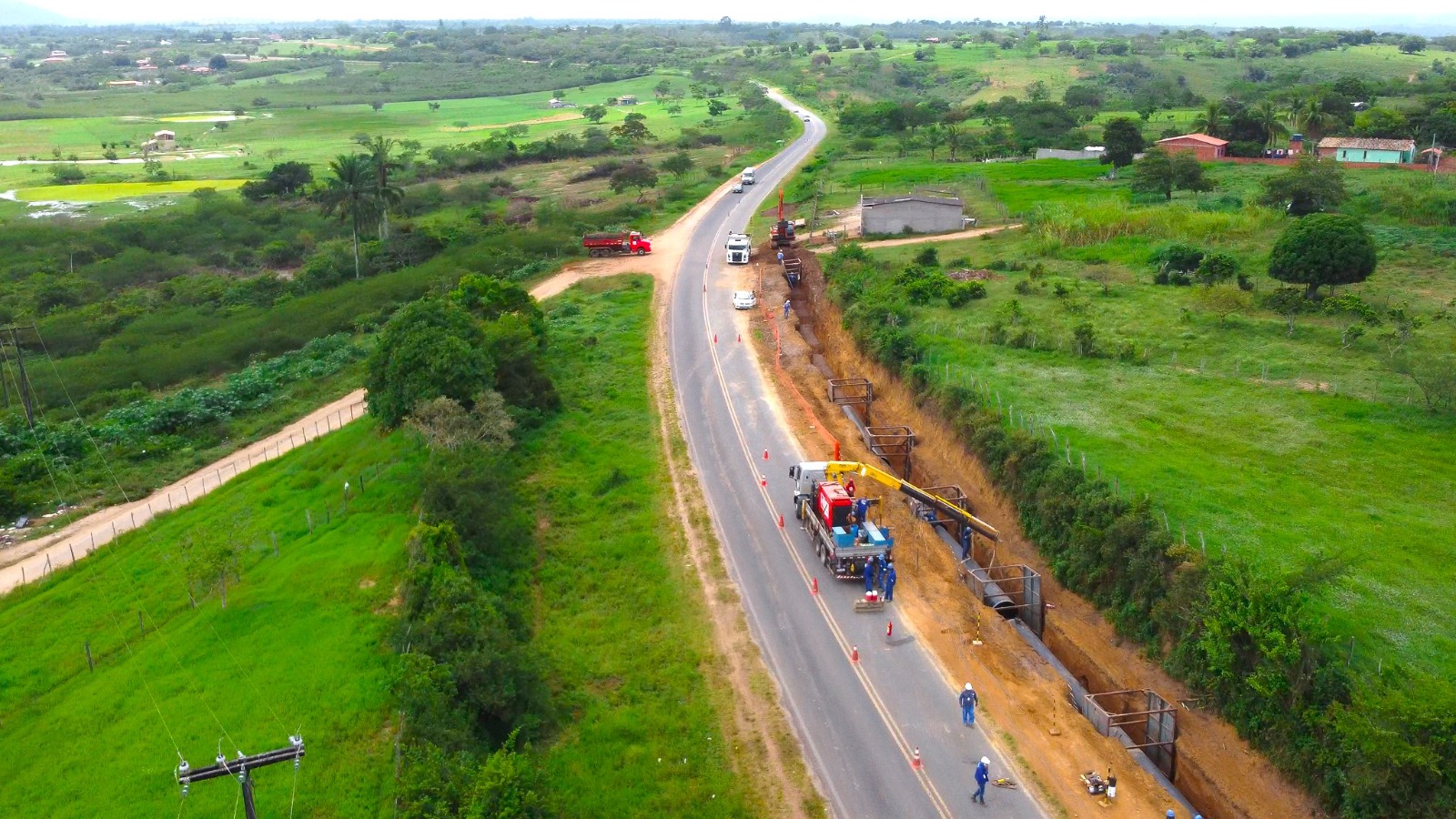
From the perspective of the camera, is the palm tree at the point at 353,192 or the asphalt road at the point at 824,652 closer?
the asphalt road at the point at 824,652

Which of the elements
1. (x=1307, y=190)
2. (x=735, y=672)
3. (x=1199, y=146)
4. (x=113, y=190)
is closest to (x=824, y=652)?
(x=735, y=672)

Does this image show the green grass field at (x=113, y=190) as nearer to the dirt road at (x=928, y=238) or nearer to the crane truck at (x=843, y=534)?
the dirt road at (x=928, y=238)

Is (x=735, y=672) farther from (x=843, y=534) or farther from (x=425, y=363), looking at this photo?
(x=425, y=363)

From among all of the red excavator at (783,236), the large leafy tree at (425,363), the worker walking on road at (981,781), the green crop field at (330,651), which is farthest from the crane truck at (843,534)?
the red excavator at (783,236)

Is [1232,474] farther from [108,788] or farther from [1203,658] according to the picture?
[108,788]

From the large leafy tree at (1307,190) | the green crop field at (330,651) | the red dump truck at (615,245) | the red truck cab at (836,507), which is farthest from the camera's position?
the red dump truck at (615,245)

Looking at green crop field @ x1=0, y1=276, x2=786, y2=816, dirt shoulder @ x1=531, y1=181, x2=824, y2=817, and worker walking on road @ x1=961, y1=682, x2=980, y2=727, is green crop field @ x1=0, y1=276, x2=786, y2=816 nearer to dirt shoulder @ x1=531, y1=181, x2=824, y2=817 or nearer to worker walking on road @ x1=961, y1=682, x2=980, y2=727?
dirt shoulder @ x1=531, y1=181, x2=824, y2=817
